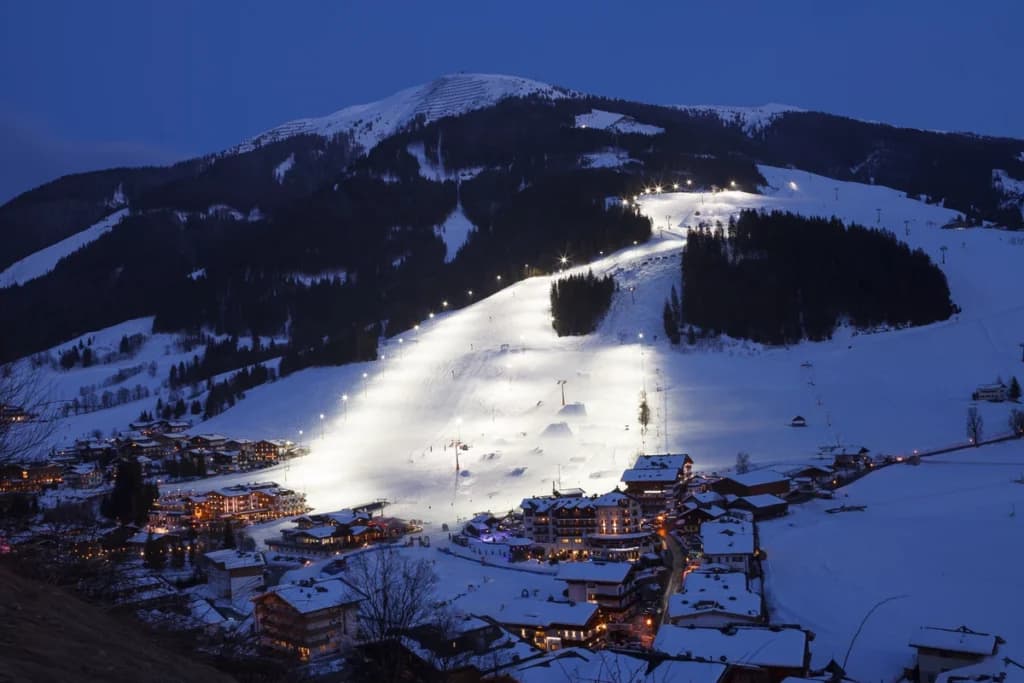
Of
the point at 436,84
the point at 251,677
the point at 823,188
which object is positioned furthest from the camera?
the point at 436,84

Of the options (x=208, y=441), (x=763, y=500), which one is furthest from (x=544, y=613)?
(x=208, y=441)

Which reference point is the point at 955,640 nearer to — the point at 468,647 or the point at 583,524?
the point at 468,647

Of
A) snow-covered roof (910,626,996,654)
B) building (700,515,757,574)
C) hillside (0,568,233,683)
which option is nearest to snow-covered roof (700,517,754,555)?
building (700,515,757,574)

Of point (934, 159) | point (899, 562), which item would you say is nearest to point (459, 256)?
point (899, 562)

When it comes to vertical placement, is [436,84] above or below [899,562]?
above

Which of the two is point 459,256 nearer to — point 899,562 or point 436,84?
point 899,562

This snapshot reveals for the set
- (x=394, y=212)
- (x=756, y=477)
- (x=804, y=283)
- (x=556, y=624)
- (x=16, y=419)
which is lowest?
(x=556, y=624)

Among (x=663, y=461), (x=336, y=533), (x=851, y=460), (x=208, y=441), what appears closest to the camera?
(x=336, y=533)
